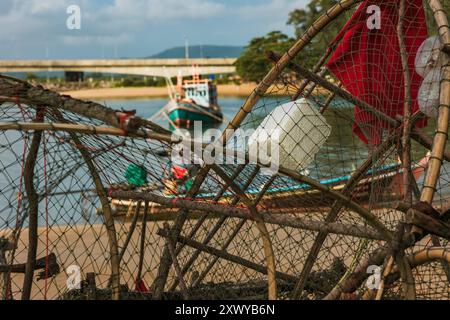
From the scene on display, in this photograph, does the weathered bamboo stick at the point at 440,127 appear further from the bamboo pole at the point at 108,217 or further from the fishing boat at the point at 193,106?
the fishing boat at the point at 193,106

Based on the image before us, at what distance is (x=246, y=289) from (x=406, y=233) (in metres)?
1.39

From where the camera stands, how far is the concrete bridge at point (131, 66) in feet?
186

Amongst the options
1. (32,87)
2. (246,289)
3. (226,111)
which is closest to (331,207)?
(246,289)

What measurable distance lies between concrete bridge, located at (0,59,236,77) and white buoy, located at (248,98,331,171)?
52163 millimetres

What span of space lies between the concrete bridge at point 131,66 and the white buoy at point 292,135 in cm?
5216

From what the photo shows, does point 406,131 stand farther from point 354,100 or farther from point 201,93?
point 201,93

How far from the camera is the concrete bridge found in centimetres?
5666

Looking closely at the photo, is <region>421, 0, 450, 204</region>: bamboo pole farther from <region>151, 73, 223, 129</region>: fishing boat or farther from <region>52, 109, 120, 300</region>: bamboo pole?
<region>151, 73, 223, 129</region>: fishing boat

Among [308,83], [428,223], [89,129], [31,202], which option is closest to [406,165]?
[428,223]

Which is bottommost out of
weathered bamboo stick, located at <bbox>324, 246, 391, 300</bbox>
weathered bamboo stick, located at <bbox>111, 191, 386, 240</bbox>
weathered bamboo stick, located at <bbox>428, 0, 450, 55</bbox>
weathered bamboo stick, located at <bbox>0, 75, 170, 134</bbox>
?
weathered bamboo stick, located at <bbox>324, 246, 391, 300</bbox>

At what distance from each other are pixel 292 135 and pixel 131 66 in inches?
2230

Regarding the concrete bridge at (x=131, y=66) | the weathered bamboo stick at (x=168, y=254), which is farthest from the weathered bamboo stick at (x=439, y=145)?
the concrete bridge at (x=131, y=66)

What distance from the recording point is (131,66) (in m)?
58.7

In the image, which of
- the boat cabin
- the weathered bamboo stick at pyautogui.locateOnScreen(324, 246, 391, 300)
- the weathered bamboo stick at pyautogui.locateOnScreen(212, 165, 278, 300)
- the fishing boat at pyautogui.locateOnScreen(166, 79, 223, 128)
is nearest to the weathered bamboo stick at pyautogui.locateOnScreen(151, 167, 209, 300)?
the weathered bamboo stick at pyautogui.locateOnScreen(212, 165, 278, 300)
